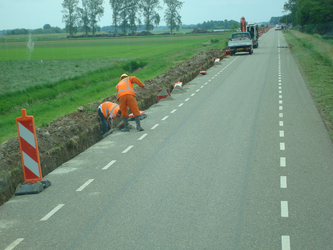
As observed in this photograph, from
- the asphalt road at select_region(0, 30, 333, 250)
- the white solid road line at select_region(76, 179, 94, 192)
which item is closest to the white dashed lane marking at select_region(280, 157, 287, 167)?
the asphalt road at select_region(0, 30, 333, 250)

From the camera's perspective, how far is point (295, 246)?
5.45 meters

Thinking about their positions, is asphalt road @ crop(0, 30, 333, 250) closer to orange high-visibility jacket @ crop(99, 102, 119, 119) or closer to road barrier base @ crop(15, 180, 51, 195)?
road barrier base @ crop(15, 180, 51, 195)

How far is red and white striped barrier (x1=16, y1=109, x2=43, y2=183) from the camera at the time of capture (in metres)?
7.71

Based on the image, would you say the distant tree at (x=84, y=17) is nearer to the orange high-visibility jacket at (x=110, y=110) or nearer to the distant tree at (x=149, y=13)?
the distant tree at (x=149, y=13)

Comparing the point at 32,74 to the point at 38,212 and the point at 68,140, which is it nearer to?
the point at 68,140

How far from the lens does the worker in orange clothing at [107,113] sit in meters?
12.5

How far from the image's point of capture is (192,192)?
7523 mm

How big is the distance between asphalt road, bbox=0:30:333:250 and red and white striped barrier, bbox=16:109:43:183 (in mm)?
448

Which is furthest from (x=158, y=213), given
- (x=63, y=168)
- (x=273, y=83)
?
(x=273, y=83)

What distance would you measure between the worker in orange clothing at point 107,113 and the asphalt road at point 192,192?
62cm

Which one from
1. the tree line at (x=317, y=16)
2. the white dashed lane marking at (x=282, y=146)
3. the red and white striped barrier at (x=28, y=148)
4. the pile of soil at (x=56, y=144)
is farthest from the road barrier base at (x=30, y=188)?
the tree line at (x=317, y=16)

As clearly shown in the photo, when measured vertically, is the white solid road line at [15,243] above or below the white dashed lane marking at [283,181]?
above

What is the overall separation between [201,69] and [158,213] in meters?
25.0

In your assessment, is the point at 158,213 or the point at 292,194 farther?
the point at 292,194
